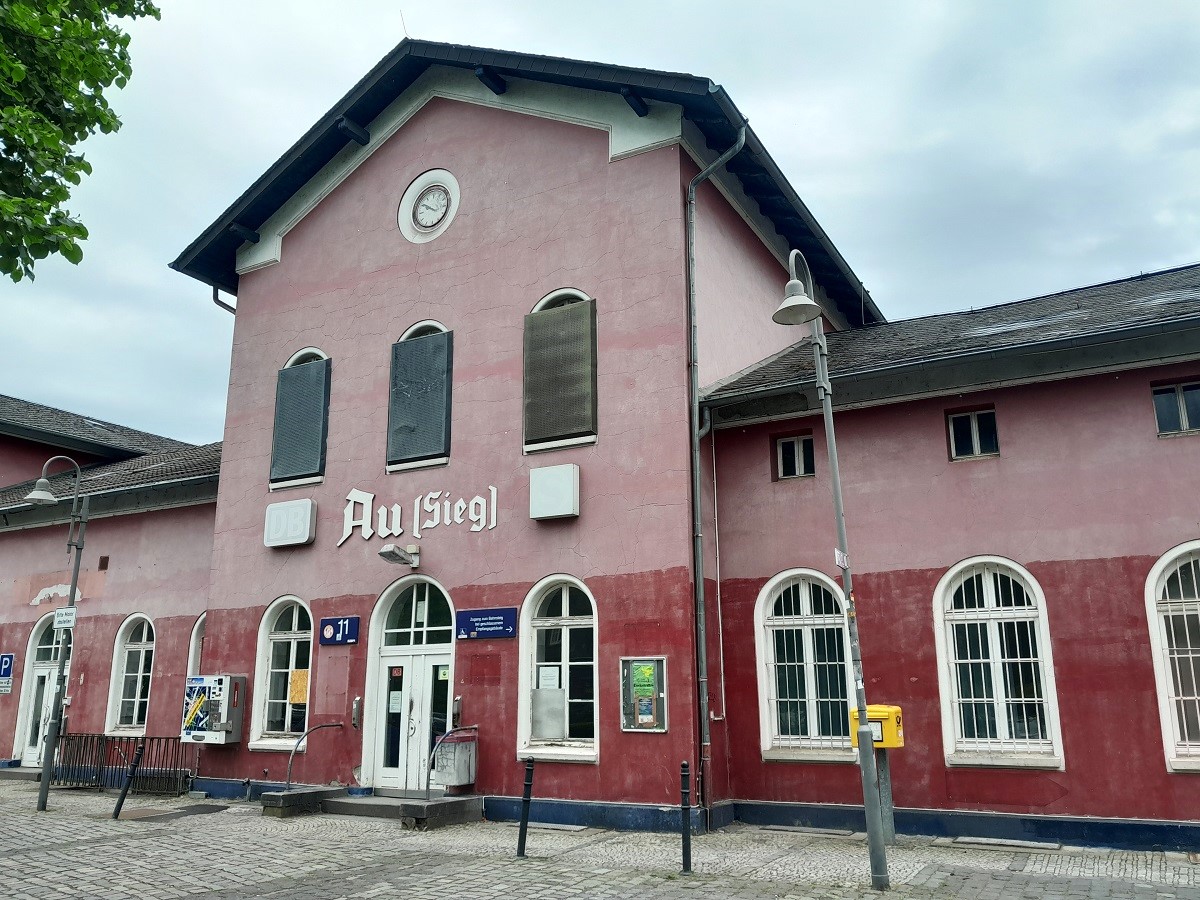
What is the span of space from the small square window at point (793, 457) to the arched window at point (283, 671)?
7709mm

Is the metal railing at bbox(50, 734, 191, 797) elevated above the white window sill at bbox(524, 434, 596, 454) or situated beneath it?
situated beneath

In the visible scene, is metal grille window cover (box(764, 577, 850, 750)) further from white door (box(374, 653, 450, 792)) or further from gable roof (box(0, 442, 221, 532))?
gable roof (box(0, 442, 221, 532))

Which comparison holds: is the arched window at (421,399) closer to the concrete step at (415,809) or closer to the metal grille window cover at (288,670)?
the metal grille window cover at (288,670)

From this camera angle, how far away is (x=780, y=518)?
13.6m

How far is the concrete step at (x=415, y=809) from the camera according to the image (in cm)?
1256

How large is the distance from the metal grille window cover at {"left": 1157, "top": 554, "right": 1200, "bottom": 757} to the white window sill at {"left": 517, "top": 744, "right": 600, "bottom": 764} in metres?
6.63

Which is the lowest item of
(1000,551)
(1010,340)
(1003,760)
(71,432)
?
(1003,760)

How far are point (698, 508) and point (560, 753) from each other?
3653mm

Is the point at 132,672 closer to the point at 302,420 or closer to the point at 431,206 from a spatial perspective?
the point at 302,420

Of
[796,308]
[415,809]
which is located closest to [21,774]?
[415,809]

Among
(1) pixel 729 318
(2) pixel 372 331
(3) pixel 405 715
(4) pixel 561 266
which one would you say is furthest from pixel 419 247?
(3) pixel 405 715

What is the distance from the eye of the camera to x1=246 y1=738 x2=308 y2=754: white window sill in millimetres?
15447

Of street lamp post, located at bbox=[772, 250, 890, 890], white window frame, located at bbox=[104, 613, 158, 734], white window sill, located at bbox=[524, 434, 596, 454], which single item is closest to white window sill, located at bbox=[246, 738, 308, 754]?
white window frame, located at bbox=[104, 613, 158, 734]

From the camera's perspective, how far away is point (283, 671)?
16250 mm
